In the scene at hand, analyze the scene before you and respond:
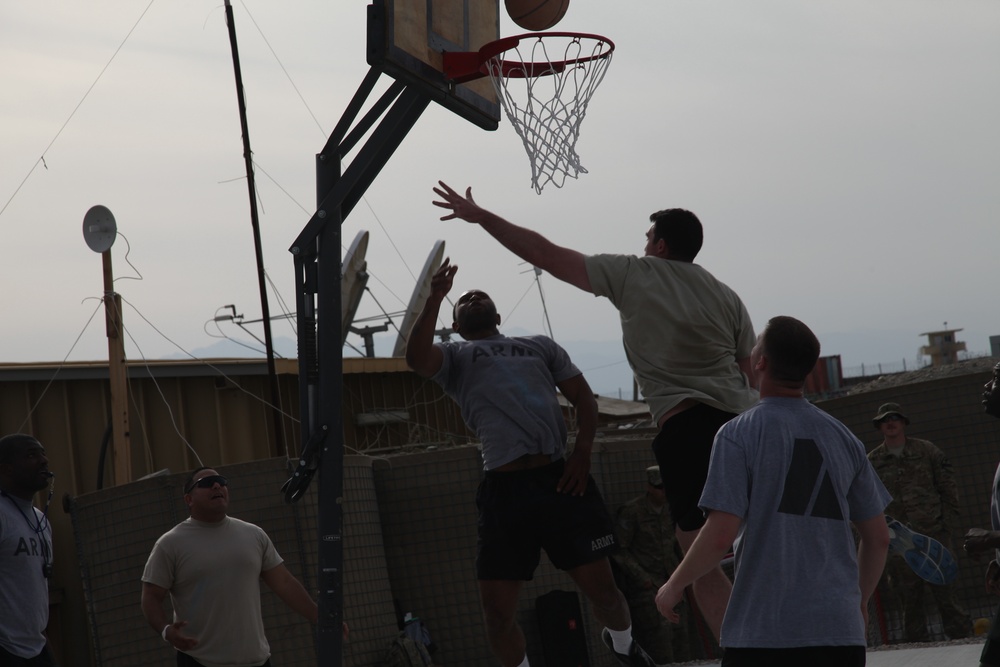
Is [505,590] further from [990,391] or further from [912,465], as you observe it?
[912,465]

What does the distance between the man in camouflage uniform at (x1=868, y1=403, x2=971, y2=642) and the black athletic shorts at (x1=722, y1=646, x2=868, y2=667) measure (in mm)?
7161

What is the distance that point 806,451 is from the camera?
3705 mm

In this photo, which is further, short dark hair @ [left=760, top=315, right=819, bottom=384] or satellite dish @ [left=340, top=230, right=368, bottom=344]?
satellite dish @ [left=340, top=230, right=368, bottom=344]

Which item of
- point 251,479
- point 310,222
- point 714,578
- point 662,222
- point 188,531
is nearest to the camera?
point 714,578

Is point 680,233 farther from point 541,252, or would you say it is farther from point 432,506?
point 432,506

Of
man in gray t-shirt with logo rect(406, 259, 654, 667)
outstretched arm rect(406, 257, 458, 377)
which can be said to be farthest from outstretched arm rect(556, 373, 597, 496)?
outstretched arm rect(406, 257, 458, 377)

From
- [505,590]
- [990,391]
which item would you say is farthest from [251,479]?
[990,391]

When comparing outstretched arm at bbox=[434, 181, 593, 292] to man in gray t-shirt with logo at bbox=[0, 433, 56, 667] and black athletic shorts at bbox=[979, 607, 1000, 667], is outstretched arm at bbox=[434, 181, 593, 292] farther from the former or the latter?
man in gray t-shirt with logo at bbox=[0, 433, 56, 667]

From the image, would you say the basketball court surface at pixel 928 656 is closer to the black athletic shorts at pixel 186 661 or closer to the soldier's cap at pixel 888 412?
the soldier's cap at pixel 888 412

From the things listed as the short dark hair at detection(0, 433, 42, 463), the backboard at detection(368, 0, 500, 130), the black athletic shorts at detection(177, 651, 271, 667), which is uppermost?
the backboard at detection(368, 0, 500, 130)

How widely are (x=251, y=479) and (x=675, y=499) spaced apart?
19.6 feet

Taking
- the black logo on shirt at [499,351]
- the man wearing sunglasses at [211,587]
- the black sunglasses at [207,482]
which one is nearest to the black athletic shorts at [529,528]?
the black logo on shirt at [499,351]

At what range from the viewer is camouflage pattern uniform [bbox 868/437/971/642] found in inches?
406

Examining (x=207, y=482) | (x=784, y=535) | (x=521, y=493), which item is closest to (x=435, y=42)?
(x=521, y=493)
